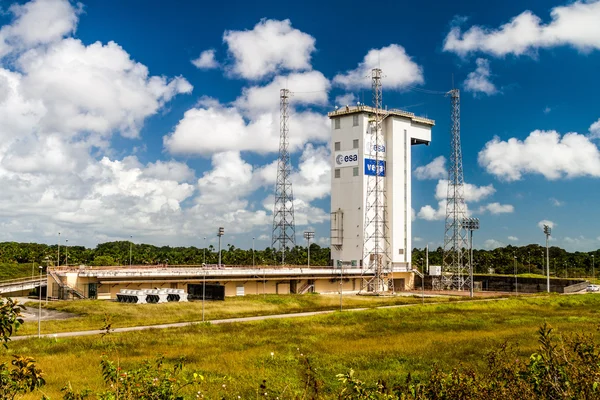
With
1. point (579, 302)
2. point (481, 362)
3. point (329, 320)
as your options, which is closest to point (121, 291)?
point (329, 320)

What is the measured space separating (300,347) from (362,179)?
66010 mm

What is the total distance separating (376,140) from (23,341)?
69.0 m

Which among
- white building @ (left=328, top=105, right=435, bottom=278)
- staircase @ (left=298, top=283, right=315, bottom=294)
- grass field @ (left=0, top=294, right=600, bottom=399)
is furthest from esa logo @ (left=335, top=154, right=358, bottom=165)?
grass field @ (left=0, top=294, right=600, bottom=399)

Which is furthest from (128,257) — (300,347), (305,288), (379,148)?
(300,347)

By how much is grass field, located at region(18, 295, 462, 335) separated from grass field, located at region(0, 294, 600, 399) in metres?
9.46

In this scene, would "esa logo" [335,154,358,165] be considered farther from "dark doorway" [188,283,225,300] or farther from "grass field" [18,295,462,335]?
"dark doorway" [188,283,225,300]

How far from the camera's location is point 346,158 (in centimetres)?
10238

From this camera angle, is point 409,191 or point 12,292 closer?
point 12,292

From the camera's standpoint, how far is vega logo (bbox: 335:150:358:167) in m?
101

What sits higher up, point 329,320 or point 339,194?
point 339,194

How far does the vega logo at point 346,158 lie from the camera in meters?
101

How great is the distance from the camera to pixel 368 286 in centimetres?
10119

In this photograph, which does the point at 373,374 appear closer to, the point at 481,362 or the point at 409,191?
the point at 481,362

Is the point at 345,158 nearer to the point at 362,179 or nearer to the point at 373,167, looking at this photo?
the point at 373,167
